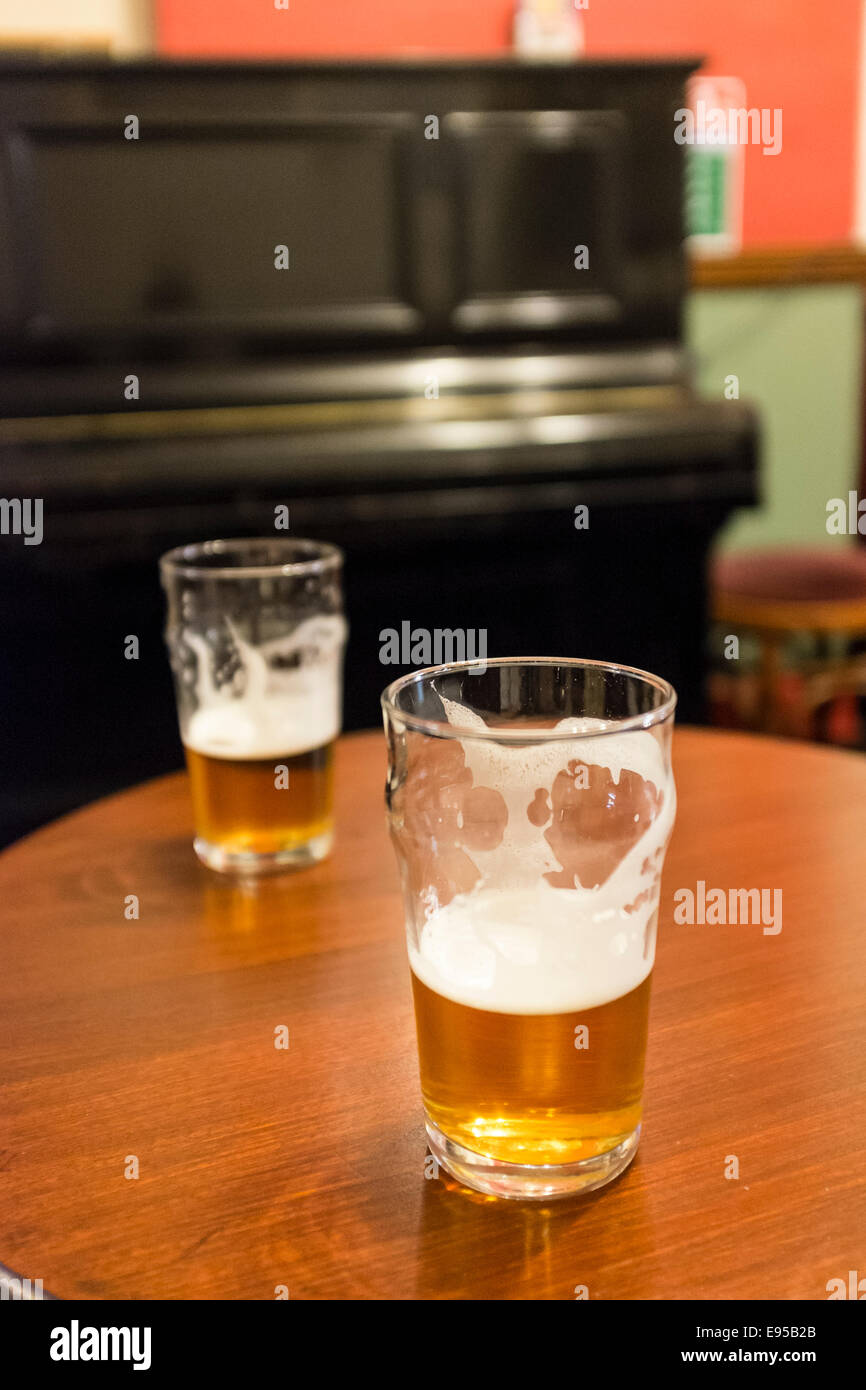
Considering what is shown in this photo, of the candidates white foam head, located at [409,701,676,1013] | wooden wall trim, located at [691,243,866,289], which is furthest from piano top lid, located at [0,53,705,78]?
white foam head, located at [409,701,676,1013]

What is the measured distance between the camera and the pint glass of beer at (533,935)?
52 cm

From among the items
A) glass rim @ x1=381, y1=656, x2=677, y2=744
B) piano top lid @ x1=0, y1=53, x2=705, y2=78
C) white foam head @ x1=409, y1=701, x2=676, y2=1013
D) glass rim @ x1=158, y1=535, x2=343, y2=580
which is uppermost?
piano top lid @ x1=0, y1=53, x2=705, y2=78

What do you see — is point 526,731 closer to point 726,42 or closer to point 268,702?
point 268,702

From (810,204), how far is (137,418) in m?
2.51

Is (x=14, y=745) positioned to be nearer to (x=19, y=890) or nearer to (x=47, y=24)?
(x=19, y=890)

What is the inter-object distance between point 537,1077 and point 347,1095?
14 centimetres

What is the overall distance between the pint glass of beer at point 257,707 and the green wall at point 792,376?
303cm

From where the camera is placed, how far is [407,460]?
6.97 ft

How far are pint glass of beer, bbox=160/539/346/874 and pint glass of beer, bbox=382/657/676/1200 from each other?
34 cm

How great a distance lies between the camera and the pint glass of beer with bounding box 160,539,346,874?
2.94 ft

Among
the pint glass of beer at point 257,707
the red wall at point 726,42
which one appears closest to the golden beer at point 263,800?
the pint glass of beer at point 257,707

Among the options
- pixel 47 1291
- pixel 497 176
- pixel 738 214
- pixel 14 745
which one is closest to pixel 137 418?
pixel 14 745

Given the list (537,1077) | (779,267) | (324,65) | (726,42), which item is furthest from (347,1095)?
(726,42)

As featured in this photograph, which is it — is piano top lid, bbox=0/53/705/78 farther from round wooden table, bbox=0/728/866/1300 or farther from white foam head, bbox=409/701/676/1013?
white foam head, bbox=409/701/676/1013
